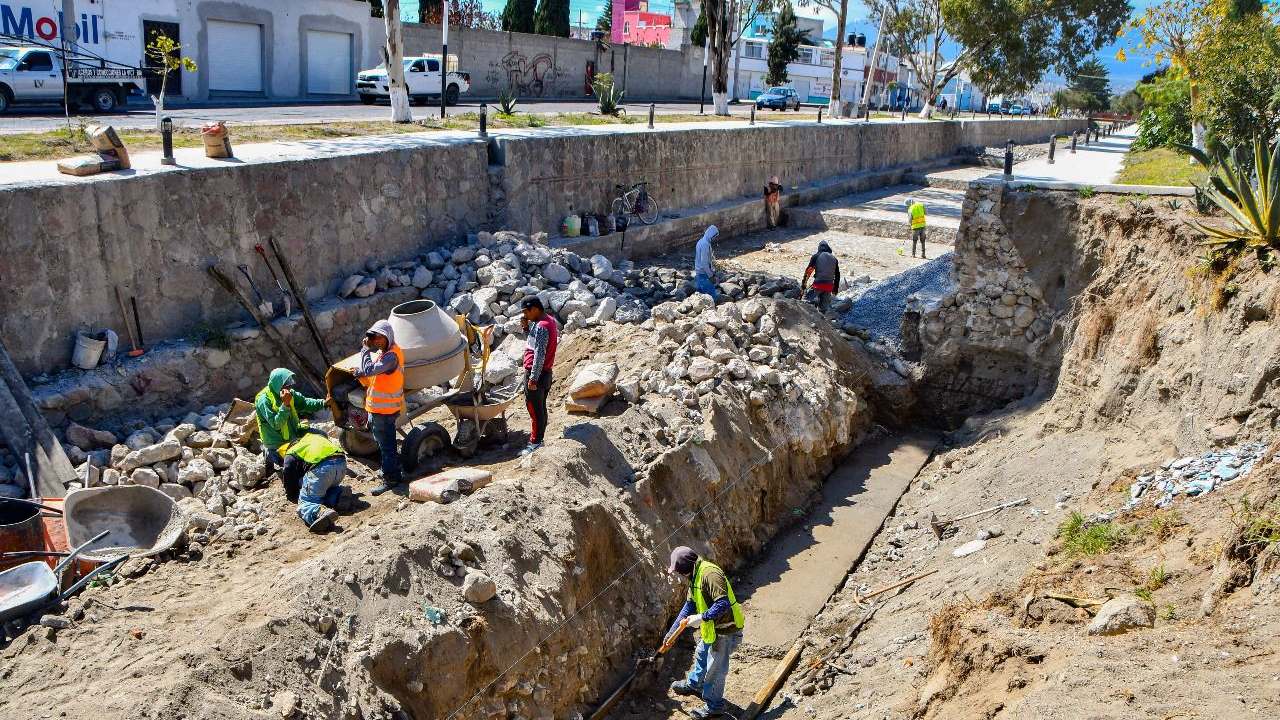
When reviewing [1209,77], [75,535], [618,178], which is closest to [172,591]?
[75,535]

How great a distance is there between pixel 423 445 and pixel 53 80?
1681 cm

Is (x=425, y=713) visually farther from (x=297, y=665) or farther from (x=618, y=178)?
(x=618, y=178)

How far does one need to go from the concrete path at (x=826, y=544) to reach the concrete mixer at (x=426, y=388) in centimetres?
284

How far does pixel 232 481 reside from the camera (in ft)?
28.1

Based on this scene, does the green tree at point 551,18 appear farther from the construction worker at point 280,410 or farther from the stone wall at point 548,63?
the construction worker at point 280,410

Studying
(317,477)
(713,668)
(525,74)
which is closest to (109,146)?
(317,477)

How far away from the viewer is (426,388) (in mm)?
8969

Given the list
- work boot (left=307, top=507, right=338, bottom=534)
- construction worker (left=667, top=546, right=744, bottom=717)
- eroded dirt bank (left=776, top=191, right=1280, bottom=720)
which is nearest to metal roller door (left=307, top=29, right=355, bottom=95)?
eroded dirt bank (left=776, top=191, right=1280, bottom=720)

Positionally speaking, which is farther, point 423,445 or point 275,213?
point 275,213

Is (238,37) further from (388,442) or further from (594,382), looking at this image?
(388,442)

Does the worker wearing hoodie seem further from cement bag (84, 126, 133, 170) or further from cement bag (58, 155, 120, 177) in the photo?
cement bag (84, 126, 133, 170)

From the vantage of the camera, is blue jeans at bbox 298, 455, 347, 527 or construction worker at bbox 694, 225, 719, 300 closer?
blue jeans at bbox 298, 455, 347, 527

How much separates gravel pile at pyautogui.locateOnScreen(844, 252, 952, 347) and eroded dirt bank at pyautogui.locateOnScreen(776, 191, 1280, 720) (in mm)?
1118

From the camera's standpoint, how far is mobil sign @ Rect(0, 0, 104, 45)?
22969 millimetres
